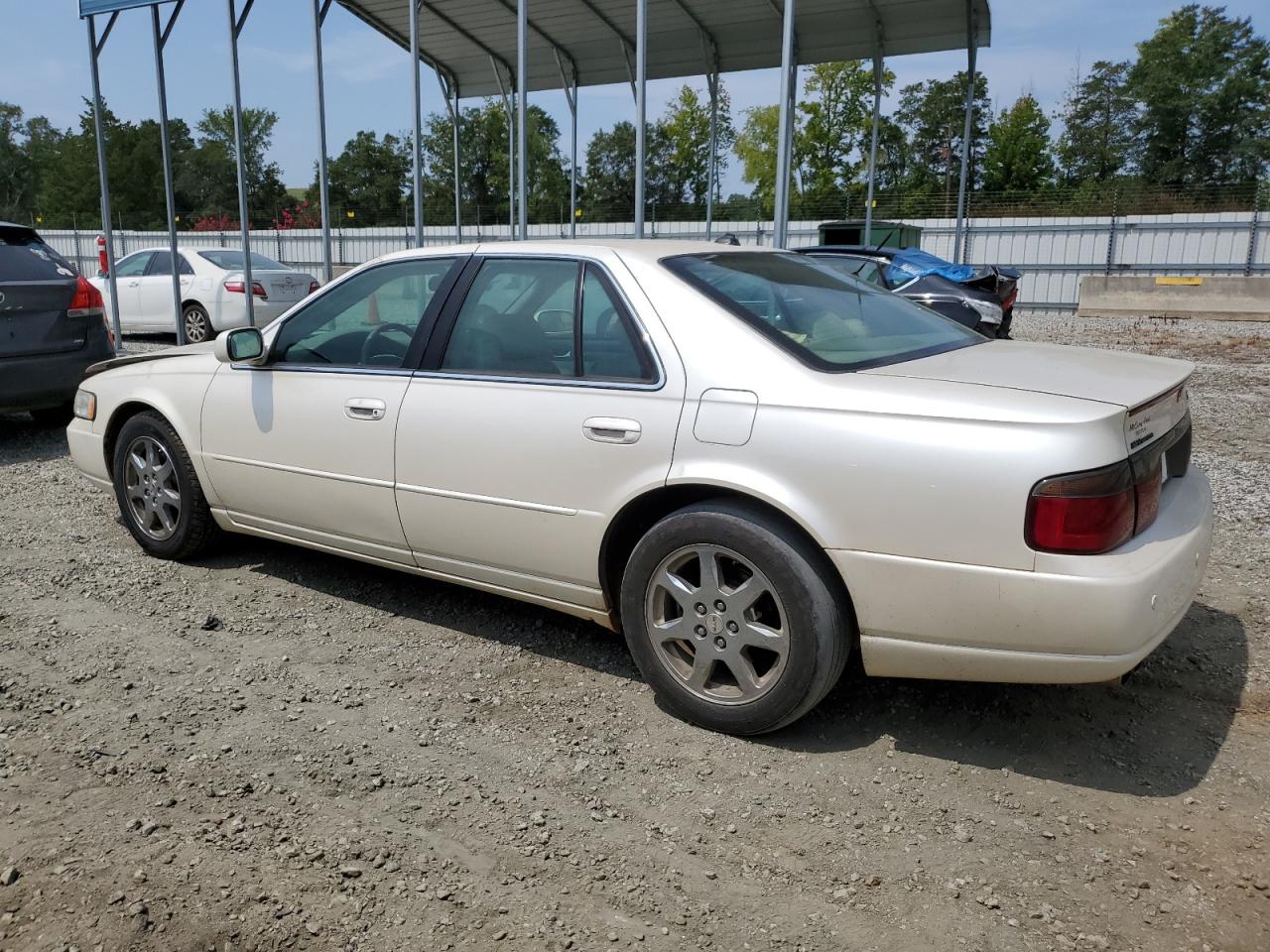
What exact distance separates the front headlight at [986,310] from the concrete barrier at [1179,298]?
428 inches

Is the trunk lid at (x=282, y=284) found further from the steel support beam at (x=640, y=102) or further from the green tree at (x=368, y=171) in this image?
the green tree at (x=368, y=171)

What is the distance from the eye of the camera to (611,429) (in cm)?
336

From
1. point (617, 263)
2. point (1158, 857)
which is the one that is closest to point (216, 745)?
point (617, 263)

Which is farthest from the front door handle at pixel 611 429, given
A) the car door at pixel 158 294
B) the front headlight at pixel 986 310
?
the car door at pixel 158 294

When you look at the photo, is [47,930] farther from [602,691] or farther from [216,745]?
[602,691]

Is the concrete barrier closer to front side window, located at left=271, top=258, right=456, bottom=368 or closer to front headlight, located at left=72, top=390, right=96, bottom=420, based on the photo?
front side window, located at left=271, top=258, right=456, bottom=368

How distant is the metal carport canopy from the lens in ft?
45.1

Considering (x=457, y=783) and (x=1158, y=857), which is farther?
(x=457, y=783)

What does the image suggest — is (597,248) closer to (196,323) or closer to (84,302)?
(84,302)

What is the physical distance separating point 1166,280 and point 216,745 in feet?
70.7

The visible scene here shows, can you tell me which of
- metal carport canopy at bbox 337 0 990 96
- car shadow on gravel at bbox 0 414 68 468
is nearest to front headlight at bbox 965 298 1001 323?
metal carport canopy at bbox 337 0 990 96

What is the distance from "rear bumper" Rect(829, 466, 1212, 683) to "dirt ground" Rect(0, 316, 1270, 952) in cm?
41

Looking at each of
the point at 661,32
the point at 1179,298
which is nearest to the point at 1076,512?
the point at 661,32

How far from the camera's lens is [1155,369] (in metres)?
3.39
